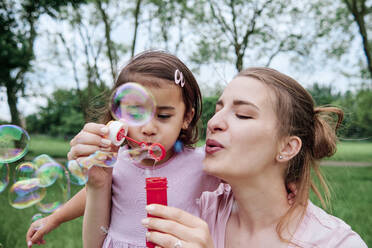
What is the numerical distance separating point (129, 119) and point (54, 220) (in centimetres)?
85

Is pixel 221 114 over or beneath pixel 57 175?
over

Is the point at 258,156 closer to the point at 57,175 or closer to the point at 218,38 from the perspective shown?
the point at 57,175

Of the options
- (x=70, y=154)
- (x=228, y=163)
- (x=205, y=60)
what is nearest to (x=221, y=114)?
(x=228, y=163)

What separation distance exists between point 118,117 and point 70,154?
46cm

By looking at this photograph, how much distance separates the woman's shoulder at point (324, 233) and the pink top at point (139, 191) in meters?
0.57

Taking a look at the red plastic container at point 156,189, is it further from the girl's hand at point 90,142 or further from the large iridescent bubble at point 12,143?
the large iridescent bubble at point 12,143

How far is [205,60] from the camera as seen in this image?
43.9 ft

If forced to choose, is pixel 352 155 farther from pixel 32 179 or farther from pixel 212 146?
pixel 32 179

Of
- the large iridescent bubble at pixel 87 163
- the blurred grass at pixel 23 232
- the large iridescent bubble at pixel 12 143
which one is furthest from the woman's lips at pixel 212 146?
the blurred grass at pixel 23 232

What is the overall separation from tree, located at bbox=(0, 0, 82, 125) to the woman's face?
671 cm

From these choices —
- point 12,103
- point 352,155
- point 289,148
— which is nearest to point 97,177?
point 289,148

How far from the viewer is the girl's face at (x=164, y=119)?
5.35 ft

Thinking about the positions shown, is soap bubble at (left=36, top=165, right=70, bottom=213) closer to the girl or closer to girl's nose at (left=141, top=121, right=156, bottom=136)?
the girl

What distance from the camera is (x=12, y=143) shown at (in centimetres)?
198
